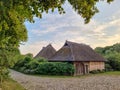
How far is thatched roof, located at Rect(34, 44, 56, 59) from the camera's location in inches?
2352

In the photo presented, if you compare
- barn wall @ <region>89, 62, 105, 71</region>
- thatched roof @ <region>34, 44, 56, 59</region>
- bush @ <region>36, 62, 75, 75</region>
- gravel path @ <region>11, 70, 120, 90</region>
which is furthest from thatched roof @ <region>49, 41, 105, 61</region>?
gravel path @ <region>11, 70, 120, 90</region>

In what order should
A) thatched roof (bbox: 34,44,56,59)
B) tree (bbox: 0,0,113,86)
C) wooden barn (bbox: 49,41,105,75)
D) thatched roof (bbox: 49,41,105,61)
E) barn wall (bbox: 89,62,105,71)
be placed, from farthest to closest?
thatched roof (bbox: 34,44,56,59)
barn wall (bbox: 89,62,105,71)
thatched roof (bbox: 49,41,105,61)
wooden barn (bbox: 49,41,105,75)
tree (bbox: 0,0,113,86)

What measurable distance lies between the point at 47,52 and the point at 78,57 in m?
12.2

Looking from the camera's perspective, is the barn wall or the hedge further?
the barn wall

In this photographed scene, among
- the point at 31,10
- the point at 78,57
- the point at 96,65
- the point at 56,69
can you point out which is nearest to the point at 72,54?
the point at 78,57

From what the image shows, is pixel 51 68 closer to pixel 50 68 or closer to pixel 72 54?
pixel 50 68

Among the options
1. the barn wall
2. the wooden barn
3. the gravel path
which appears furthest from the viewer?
the barn wall

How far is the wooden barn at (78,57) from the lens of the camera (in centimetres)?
4888

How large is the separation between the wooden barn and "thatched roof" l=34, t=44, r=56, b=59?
688 cm

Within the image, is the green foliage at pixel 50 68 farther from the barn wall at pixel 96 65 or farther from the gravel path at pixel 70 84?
the gravel path at pixel 70 84

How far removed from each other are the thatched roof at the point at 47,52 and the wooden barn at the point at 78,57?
6881mm

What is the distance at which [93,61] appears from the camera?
55344 millimetres

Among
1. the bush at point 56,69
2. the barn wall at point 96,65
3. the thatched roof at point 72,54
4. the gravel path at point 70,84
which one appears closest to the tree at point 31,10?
the gravel path at point 70,84

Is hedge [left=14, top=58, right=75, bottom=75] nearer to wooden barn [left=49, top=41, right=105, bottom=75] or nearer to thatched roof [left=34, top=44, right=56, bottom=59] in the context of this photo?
wooden barn [left=49, top=41, right=105, bottom=75]
